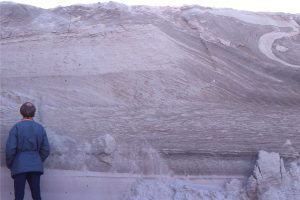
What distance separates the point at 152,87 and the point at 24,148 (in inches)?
52.8

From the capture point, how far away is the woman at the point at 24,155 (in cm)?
377

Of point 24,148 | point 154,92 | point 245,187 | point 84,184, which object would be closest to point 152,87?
point 154,92

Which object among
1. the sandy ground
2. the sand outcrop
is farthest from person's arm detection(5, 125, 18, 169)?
the sand outcrop

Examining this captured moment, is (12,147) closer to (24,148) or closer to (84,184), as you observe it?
(24,148)

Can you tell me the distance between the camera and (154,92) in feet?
14.9

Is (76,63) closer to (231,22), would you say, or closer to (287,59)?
(231,22)

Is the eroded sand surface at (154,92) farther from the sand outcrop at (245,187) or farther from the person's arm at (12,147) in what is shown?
the person's arm at (12,147)

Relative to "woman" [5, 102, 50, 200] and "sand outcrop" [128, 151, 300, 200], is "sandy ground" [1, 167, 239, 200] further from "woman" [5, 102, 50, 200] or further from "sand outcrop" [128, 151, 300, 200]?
"woman" [5, 102, 50, 200]

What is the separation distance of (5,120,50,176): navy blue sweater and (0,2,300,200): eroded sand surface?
50cm

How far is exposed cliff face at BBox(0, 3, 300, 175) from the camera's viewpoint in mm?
4367

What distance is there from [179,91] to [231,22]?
0.99 meters

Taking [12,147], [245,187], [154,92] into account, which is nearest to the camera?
[12,147]

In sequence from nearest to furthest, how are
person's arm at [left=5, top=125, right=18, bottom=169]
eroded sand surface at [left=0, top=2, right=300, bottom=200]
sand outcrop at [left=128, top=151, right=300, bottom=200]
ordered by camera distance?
person's arm at [left=5, top=125, right=18, bottom=169], sand outcrop at [left=128, top=151, right=300, bottom=200], eroded sand surface at [left=0, top=2, right=300, bottom=200]

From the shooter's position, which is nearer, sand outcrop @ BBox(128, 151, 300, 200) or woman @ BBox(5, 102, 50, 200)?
woman @ BBox(5, 102, 50, 200)
